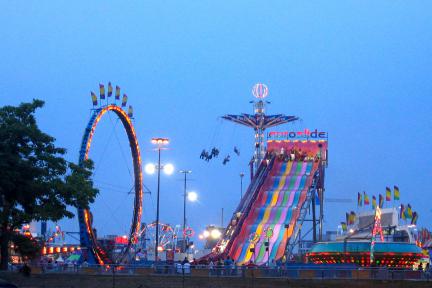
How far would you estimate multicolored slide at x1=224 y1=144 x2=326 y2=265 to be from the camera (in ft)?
253

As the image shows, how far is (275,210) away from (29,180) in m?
53.6

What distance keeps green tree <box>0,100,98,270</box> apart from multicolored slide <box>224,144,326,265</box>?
131 ft

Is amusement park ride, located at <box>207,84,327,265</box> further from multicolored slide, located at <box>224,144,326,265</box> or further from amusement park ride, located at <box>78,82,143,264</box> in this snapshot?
Answer: amusement park ride, located at <box>78,82,143,264</box>

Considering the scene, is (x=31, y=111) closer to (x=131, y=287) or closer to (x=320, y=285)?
(x=131, y=287)

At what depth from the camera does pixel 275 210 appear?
278 ft

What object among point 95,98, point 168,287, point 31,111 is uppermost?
point 95,98

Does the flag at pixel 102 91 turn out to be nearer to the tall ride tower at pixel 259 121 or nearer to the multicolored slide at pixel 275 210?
the multicolored slide at pixel 275 210

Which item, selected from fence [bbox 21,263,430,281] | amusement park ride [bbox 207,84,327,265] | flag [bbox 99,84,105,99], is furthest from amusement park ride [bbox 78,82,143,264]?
fence [bbox 21,263,430,281]

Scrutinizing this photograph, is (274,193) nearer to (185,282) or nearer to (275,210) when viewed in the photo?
(275,210)

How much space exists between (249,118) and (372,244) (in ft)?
153

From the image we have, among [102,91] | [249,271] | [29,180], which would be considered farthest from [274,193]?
[29,180]

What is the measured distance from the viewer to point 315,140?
98750 millimetres

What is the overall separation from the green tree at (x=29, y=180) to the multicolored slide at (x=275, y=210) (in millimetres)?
39830

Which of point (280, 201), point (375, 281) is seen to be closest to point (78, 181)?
point (375, 281)
